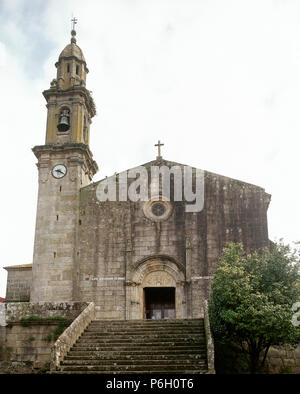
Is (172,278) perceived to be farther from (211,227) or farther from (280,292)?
(280,292)

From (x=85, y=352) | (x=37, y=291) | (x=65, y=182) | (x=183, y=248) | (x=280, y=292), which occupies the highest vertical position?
(x=65, y=182)

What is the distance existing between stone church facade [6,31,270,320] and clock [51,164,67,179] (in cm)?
6

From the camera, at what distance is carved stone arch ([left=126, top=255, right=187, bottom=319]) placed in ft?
80.8

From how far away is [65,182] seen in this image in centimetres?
2734

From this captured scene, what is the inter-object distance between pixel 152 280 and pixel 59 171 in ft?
26.5

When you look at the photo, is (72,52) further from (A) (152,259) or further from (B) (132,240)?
(A) (152,259)

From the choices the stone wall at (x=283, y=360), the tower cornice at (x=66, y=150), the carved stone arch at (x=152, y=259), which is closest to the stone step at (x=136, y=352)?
the stone wall at (x=283, y=360)

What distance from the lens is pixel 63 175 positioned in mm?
27547

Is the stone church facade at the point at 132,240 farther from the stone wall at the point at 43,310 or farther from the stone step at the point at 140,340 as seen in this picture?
the stone step at the point at 140,340

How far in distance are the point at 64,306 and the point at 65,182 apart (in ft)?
28.3

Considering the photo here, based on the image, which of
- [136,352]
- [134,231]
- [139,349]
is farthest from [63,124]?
[136,352]
